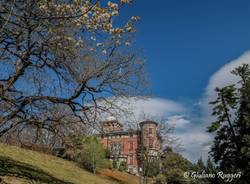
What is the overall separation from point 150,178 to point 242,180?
18.6 meters

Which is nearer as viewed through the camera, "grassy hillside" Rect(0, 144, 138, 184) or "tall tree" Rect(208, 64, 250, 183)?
"grassy hillside" Rect(0, 144, 138, 184)

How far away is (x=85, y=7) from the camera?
7281 mm

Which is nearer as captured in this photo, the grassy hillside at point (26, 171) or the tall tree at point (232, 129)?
the grassy hillside at point (26, 171)

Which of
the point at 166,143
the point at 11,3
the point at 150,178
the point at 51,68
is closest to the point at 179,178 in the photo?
the point at 150,178

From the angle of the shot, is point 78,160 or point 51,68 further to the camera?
point 78,160

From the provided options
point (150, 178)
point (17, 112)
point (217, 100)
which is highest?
point (217, 100)

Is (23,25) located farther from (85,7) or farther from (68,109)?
(68,109)

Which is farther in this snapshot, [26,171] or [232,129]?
[232,129]

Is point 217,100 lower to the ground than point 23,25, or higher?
higher

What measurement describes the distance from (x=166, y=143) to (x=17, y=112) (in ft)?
107

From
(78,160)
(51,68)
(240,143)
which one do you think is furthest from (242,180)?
(51,68)

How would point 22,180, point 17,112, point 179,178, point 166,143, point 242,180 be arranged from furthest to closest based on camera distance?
point 179,178
point 166,143
point 242,180
point 22,180
point 17,112

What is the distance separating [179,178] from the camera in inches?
1750

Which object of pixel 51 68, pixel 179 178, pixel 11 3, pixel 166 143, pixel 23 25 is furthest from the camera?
pixel 179 178
